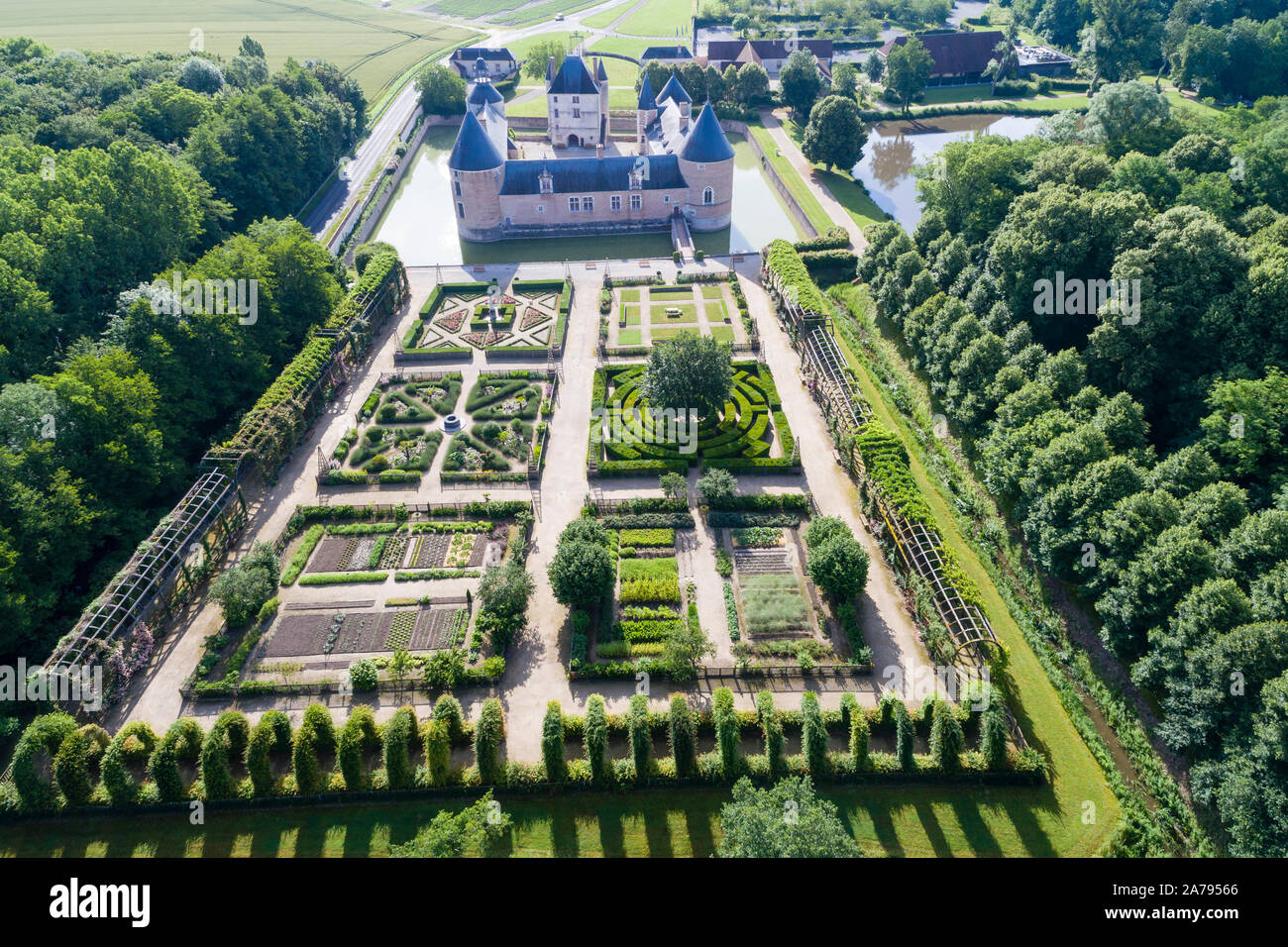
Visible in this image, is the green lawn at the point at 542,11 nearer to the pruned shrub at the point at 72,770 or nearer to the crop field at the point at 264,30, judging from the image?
the crop field at the point at 264,30

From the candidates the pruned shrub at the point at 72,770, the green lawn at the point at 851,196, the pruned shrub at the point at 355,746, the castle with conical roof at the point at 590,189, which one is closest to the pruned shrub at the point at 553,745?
the pruned shrub at the point at 355,746

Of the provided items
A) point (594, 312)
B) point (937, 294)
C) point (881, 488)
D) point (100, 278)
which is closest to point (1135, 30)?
point (937, 294)

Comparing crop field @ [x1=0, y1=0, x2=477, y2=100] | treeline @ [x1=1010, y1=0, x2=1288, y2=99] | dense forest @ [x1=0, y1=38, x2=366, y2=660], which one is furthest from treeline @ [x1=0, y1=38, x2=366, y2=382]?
treeline @ [x1=1010, y1=0, x2=1288, y2=99]

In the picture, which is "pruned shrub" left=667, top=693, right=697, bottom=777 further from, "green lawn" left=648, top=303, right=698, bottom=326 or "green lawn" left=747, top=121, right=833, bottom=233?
"green lawn" left=747, top=121, right=833, bottom=233

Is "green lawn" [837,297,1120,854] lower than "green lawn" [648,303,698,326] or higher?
lower

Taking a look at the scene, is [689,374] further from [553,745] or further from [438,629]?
[553,745]

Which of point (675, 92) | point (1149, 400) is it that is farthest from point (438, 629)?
point (675, 92)
